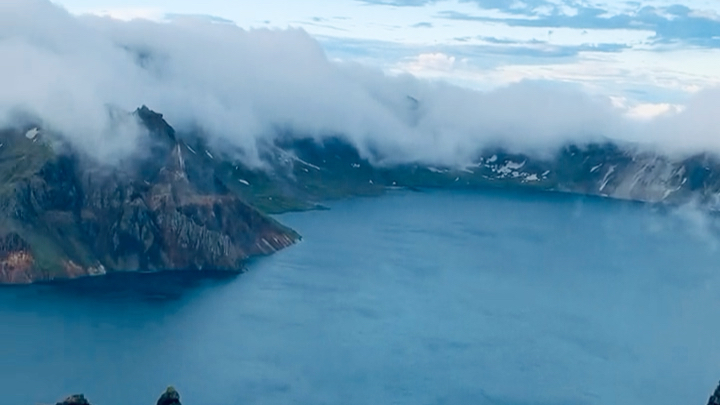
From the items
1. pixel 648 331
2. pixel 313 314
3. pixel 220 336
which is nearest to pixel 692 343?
Answer: pixel 648 331

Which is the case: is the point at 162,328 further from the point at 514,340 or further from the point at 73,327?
the point at 514,340

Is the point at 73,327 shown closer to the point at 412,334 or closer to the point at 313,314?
the point at 313,314

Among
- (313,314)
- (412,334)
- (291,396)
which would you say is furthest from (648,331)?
(291,396)

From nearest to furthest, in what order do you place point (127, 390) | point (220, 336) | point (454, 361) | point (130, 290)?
1. point (127, 390)
2. point (454, 361)
3. point (220, 336)
4. point (130, 290)

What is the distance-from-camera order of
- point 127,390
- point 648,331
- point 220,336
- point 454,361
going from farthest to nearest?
point 648,331
point 220,336
point 454,361
point 127,390

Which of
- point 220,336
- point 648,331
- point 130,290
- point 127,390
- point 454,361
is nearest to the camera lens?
point 127,390

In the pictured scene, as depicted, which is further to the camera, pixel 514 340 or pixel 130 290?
pixel 130 290

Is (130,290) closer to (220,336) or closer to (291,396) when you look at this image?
(220,336)

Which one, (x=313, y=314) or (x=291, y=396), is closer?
(x=291, y=396)
